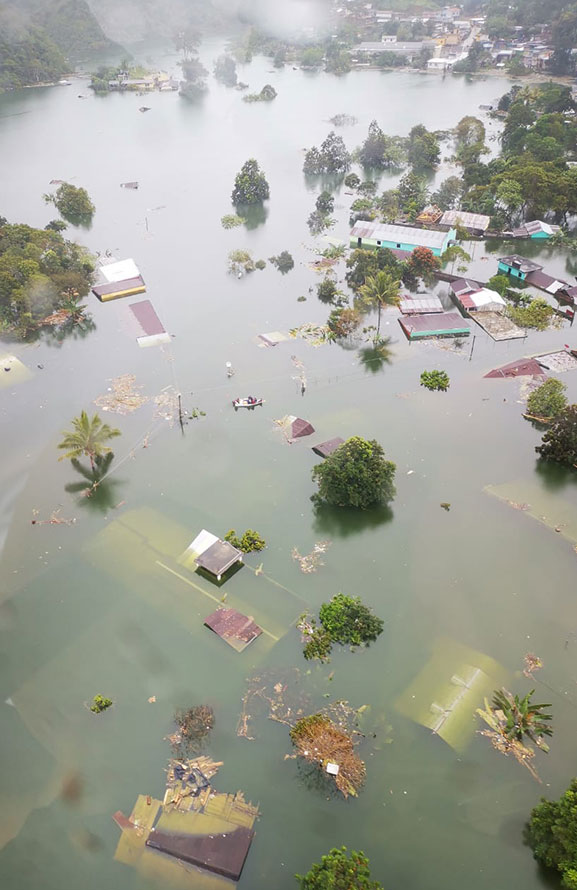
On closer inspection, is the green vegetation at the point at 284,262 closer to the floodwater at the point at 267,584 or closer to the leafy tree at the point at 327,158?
the floodwater at the point at 267,584

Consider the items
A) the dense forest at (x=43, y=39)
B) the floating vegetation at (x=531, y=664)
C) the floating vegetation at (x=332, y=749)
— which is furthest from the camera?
the dense forest at (x=43, y=39)

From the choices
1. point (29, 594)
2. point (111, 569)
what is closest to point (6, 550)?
point (29, 594)

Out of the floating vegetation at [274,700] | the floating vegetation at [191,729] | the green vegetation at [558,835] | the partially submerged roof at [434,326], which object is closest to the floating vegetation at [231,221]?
the partially submerged roof at [434,326]

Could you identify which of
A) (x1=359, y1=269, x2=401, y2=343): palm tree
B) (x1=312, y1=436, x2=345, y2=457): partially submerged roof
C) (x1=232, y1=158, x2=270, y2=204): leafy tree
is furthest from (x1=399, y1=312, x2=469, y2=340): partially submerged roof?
(x1=232, y1=158, x2=270, y2=204): leafy tree

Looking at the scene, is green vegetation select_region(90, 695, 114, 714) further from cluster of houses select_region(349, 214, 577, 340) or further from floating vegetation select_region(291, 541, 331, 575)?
cluster of houses select_region(349, 214, 577, 340)

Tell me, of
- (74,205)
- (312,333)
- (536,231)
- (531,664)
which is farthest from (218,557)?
(74,205)

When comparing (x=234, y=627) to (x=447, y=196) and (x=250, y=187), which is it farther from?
(x=447, y=196)
